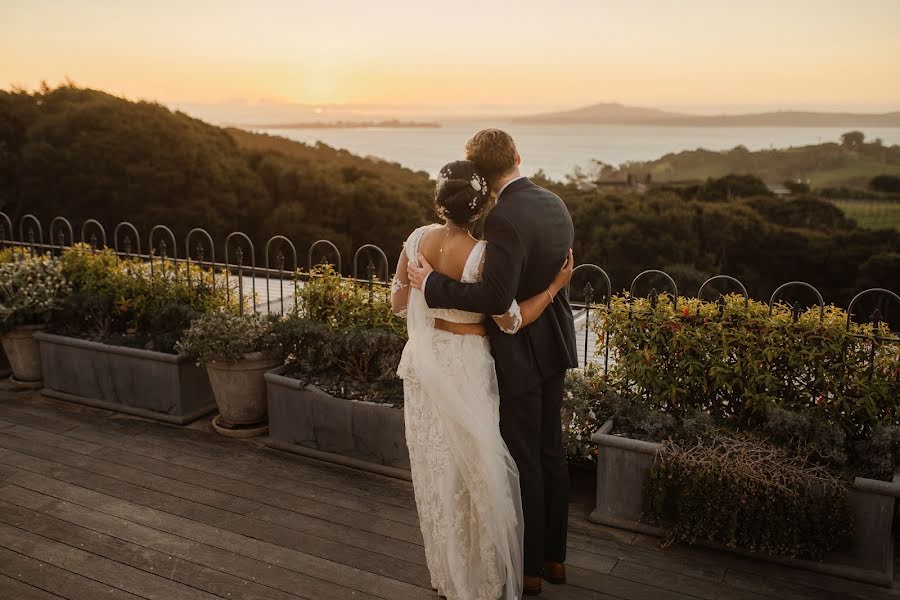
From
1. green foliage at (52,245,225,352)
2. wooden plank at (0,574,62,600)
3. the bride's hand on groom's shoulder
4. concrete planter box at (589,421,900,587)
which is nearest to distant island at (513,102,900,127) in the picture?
green foliage at (52,245,225,352)

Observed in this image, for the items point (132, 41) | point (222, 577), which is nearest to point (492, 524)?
point (222, 577)

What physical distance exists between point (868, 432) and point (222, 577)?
3.04 metres

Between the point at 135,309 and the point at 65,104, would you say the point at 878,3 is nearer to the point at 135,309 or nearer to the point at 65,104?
the point at 135,309

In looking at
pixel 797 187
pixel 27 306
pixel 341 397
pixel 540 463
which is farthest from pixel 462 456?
pixel 797 187

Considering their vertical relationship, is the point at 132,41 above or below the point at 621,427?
above

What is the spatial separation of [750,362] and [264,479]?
2676mm

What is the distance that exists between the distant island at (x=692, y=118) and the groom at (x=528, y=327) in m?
21.3

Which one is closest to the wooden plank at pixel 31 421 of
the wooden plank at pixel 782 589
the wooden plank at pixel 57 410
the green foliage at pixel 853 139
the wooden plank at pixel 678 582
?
the wooden plank at pixel 57 410

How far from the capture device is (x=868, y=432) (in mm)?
3719

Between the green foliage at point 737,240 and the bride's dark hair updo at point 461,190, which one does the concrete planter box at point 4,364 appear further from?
the green foliage at point 737,240

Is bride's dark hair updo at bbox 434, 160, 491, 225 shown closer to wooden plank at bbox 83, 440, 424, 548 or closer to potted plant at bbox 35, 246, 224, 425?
wooden plank at bbox 83, 440, 424, 548

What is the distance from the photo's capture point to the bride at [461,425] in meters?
2.91

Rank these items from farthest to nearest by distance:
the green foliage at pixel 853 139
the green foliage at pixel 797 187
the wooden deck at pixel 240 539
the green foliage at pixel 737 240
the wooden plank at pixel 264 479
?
the green foliage at pixel 797 187 → the green foliage at pixel 737 240 → the green foliage at pixel 853 139 → the wooden plank at pixel 264 479 → the wooden deck at pixel 240 539

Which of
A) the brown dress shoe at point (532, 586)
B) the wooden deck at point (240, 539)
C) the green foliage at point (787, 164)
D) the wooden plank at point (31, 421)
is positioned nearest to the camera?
the brown dress shoe at point (532, 586)
